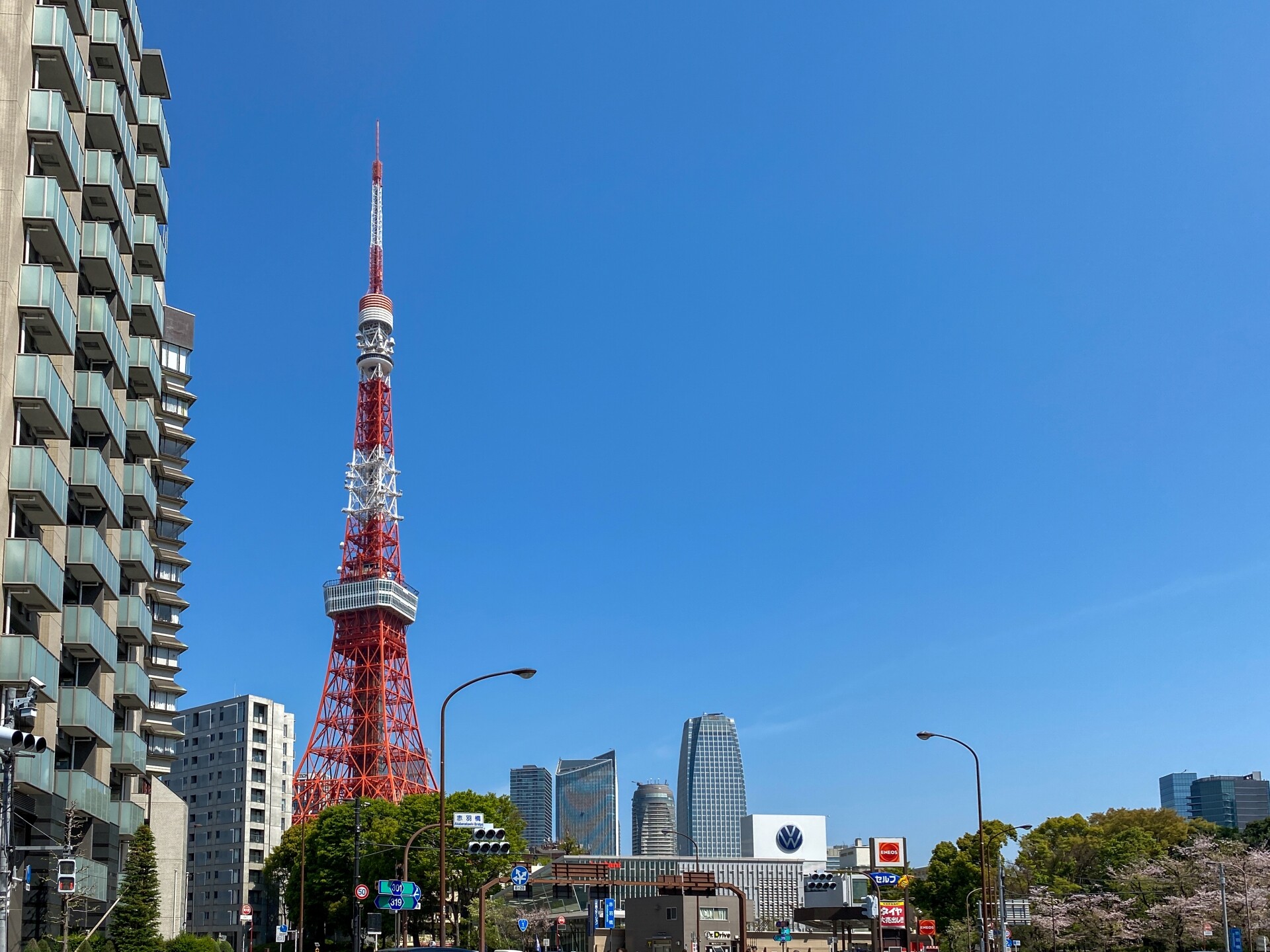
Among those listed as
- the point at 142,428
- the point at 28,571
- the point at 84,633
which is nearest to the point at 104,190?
the point at 142,428

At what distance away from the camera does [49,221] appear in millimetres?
39219

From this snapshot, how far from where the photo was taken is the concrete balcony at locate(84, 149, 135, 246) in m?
45.1

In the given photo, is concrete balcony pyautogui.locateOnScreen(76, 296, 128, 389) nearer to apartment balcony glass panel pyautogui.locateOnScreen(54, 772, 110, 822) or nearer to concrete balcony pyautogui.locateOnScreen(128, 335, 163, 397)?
concrete balcony pyautogui.locateOnScreen(128, 335, 163, 397)

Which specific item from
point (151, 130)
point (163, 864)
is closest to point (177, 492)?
point (163, 864)

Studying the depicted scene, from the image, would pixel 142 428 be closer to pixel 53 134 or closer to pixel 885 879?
pixel 53 134

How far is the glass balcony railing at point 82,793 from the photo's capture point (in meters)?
42.3

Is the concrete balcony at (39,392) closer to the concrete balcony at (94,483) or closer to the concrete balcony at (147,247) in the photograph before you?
the concrete balcony at (94,483)

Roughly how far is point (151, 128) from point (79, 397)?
15.9m

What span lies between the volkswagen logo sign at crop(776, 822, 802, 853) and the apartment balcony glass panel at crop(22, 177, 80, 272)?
4775 inches

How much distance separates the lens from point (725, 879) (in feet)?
500

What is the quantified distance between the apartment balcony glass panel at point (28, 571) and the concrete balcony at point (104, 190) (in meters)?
14.0

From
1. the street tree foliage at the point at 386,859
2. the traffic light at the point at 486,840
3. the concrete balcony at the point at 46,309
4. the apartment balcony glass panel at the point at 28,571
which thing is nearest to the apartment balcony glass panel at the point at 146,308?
the concrete balcony at the point at 46,309

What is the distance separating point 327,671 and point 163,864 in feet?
170

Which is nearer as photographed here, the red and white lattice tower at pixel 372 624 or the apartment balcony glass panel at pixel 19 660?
the apartment balcony glass panel at pixel 19 660
